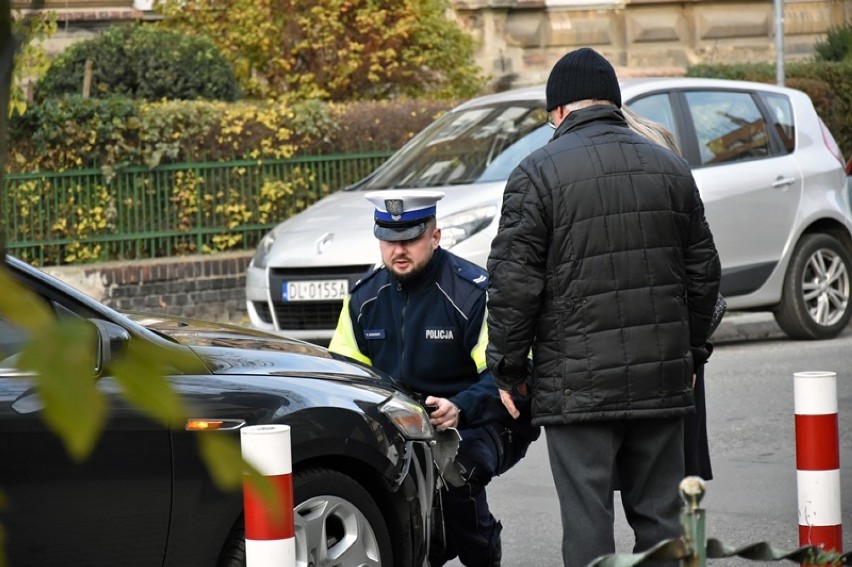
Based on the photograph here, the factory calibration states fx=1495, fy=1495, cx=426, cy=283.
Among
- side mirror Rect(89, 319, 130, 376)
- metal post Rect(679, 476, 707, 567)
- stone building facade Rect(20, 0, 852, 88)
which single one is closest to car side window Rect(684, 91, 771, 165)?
metal post Rect(679, 476, 707, 567)

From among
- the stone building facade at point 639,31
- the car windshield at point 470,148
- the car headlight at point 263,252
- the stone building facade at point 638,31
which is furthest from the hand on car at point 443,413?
the stone building facade at point 639,31

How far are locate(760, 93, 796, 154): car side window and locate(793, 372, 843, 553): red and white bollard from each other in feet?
21.0

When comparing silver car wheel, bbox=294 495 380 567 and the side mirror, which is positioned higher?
the side mirror

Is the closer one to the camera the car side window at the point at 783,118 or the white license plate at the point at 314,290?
the white license plate at the point at 314,290

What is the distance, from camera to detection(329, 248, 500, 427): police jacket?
4840 millimetres

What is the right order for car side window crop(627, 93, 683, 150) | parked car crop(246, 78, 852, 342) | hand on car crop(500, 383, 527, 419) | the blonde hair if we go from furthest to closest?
car side window crop(627, 93, 683, 150) < parked car crop(246, 78, 852, 342) < the blonde hair < hand on car crop(500, 383, 527, 419)

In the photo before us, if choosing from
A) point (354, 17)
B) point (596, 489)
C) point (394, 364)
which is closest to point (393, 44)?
point (354, 17)

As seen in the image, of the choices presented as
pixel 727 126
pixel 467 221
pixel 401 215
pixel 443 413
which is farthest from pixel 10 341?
pixel 727 126

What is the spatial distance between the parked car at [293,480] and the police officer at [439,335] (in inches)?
7.6

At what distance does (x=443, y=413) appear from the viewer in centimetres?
478

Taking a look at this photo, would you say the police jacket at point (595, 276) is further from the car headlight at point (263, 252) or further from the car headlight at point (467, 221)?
the car headlight at point (263, 252)

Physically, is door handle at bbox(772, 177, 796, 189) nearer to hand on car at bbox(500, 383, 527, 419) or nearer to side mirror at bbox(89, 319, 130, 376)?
hand on car at bbox(500, 383, 527, 419)

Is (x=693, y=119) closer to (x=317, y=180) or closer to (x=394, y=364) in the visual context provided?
(x=317, y=180)

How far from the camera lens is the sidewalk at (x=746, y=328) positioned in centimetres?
1152
